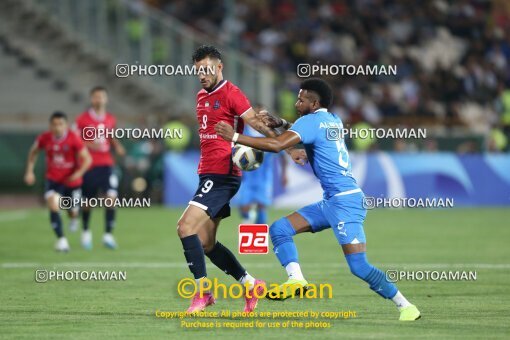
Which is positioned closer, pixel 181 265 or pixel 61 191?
pixel 181 265

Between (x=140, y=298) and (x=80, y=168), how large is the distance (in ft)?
20.5

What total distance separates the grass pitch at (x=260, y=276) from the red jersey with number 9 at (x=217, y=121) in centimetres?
146

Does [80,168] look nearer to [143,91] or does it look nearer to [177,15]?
[143,91]

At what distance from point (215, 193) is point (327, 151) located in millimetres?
1229

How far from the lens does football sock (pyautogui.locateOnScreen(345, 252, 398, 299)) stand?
32.3 feet

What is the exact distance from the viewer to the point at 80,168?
58.1 ft

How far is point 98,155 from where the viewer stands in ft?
61.2

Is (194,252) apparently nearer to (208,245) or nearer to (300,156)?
(208,245)

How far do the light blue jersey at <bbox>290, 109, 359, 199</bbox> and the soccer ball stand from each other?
58 cm

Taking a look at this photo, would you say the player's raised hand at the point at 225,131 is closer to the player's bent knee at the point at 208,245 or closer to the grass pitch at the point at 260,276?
the player's bent knee at the point at 208,245

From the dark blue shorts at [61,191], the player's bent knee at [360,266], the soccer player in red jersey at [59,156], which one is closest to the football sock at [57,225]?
the soccer player in red jersey at [59,156]

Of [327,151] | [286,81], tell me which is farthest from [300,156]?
[286,81]

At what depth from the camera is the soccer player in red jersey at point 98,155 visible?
1814 centimetres

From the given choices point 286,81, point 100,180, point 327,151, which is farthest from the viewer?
point 286,81
